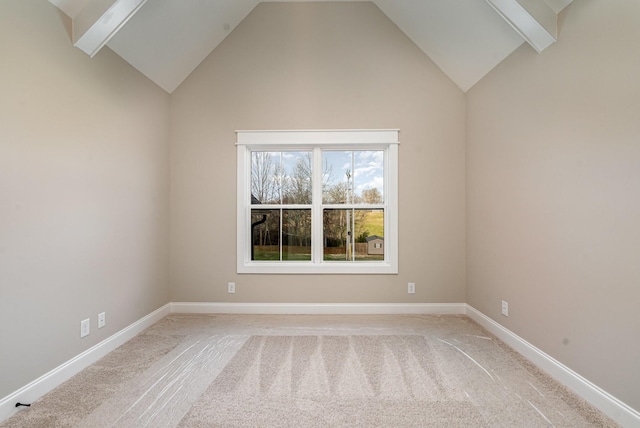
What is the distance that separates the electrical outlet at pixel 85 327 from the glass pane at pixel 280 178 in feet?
6.33

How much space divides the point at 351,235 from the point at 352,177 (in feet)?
2.33

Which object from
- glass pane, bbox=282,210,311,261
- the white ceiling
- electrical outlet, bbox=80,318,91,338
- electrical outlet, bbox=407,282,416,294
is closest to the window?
glass pane, bbox=282,210,311,261

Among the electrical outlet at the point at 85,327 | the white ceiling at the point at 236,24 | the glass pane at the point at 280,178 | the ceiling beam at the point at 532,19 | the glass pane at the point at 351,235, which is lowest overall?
the electrical outlet at the point at 85,327

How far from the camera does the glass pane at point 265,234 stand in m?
3.64

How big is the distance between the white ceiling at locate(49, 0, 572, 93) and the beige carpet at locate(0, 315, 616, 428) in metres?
2.57

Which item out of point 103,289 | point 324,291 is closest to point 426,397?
point 324,291

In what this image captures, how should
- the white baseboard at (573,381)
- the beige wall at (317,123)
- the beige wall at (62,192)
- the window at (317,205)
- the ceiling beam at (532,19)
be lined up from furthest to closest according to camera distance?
the window at (317,205)
the beige wall at (317,123)
the ceiling beam at (532,19)
the beige wall at (62,192)
the white baseboard at (573,381)

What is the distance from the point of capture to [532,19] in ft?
6.95

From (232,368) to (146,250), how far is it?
1598 millimetres

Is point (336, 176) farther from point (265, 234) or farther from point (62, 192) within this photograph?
point (62, 192)

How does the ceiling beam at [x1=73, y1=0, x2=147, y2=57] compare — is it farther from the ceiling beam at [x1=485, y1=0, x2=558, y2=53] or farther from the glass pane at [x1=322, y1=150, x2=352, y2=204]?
the ceiling beam at [x1=485, y1=0, x2=558, y2=53]

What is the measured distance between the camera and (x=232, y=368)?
88.9 inches

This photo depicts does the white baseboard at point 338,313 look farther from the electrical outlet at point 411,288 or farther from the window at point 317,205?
the window at point 317,205

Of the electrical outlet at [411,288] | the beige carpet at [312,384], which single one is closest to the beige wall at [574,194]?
the beige carpet at [312,384]
